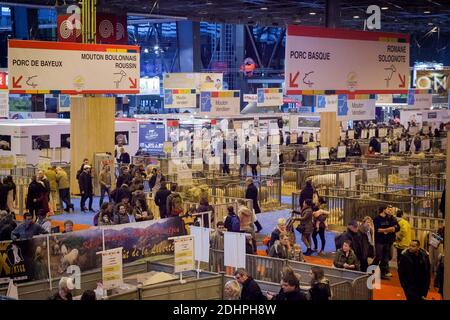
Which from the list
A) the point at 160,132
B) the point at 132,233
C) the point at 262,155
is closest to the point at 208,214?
the point at 132,233

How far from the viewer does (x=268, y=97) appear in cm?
3878

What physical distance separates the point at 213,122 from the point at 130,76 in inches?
666

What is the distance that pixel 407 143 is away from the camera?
36.0 metres

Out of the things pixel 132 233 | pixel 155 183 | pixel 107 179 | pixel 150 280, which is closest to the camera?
pixel 150 280

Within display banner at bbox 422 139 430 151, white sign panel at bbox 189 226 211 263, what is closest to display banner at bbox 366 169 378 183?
white sign panel at bbox 189 226 211 263

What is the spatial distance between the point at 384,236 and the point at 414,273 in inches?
126

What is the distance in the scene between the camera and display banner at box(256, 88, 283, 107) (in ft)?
127

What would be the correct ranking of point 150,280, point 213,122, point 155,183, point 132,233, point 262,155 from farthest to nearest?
point 213,122 → point 262,155 → point 155,183 → point 132,233 → point 150,280

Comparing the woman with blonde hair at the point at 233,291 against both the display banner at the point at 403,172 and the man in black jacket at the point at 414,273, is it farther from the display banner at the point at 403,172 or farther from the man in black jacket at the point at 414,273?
the display banner at the point at 403,172

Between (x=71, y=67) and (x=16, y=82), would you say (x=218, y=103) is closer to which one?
(x=71, y=67)

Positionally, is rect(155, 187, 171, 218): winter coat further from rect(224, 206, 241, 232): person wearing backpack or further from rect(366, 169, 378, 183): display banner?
rect(366, 169, 378, 183): display banner

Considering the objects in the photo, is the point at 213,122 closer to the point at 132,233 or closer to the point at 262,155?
the point at 262,155

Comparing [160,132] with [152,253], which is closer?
[152,253]

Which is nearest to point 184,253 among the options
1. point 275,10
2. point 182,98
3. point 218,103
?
point 218,103
